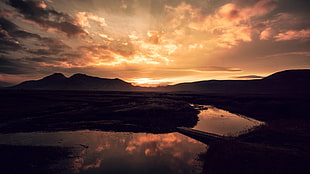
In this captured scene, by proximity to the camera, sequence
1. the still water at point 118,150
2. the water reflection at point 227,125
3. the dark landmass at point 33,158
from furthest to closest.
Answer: the water reflection at point 227,125
the still water at point 118,150
the dark landmass at point 33,158

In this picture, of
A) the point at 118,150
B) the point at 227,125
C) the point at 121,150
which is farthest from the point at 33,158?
the point at 227,125

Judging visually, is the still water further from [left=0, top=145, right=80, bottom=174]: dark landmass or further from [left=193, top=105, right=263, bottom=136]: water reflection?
[left=193, top=105, right=263, bottom=136]: water reflection

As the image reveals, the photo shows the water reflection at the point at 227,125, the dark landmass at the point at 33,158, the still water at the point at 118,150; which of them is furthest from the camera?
the water reflection at the point at 227,125

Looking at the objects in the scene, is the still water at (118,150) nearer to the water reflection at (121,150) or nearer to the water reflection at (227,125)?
the water reflection at (121,150)

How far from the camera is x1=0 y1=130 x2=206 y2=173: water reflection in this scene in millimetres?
10594

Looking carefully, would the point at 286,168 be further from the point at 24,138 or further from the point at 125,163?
the point at 24,138

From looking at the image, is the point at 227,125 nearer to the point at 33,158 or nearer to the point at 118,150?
the point at 118,150

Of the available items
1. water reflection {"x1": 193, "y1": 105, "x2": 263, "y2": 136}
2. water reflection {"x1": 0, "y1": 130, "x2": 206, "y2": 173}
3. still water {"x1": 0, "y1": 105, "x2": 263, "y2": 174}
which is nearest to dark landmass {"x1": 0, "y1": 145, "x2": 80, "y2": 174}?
still water {"x1": 0, "y1": 105, "x2": 263, "y2": 174}

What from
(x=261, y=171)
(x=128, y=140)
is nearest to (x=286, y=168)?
(x=261, y=171)

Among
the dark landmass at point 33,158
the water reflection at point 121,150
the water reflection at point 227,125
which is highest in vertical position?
the dark landmass at point 33,158

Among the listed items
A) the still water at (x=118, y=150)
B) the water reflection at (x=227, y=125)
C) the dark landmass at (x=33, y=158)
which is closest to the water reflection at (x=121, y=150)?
the still water at (x=118, y=150)

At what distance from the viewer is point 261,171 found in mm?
9305

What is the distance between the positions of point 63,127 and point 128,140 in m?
11.3

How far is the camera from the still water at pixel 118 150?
10.6 meters
